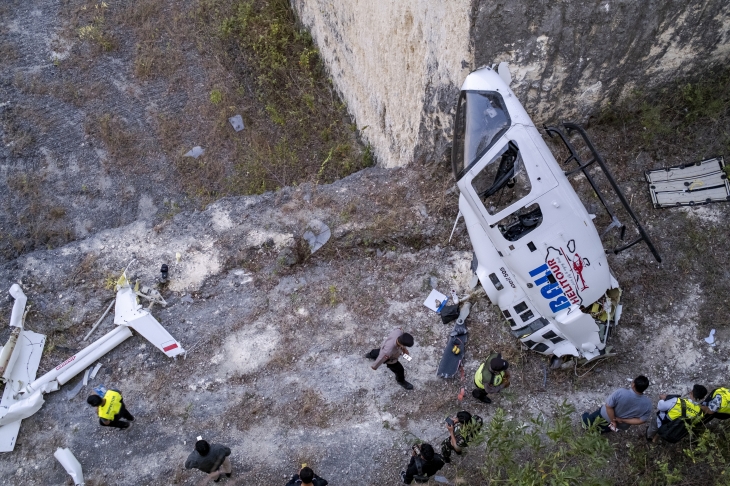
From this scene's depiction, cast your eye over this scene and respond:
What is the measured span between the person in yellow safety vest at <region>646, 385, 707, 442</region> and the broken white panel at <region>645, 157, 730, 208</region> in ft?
10.4

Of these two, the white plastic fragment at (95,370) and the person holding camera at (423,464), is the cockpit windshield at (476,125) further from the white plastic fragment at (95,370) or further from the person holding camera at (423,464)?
the white plastic fragment at (95,370)

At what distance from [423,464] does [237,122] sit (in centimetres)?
844

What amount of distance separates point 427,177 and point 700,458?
16.9 feet

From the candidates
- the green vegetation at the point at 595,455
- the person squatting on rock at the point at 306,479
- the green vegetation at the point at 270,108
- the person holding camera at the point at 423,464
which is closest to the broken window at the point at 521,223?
the green vegetation at the point at 595,455

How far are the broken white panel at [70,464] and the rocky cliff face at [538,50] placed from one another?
642 cm

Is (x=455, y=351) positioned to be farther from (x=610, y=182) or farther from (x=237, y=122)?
(x=237, y=122)

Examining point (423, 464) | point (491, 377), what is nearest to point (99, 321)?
point (423, 464)

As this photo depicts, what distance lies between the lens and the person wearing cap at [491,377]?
19.5ft

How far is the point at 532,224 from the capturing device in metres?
6.29

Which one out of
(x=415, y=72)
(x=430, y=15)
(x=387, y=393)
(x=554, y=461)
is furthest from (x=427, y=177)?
(x=554, y=461)

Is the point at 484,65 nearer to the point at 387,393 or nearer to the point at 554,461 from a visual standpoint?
the point at 387,393

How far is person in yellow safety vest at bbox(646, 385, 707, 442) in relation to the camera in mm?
5773

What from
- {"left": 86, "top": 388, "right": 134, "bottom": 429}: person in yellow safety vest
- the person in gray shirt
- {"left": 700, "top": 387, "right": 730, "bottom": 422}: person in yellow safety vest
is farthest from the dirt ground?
{"left": 700, "top": 387, "right": 730, "bottom": 422}: person in yellow safety vest

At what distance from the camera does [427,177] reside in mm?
8719
